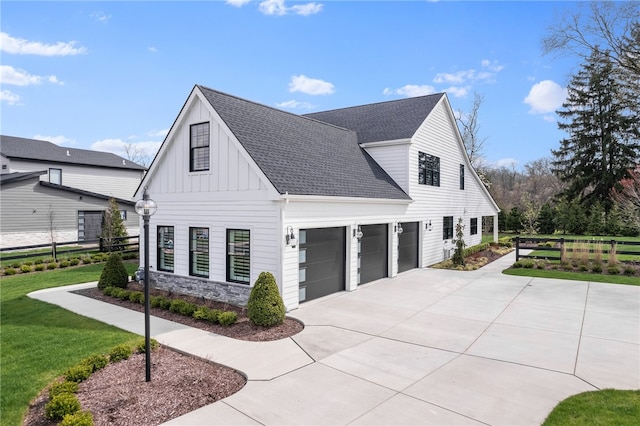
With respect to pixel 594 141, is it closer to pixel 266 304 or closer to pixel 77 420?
pixel 266 304

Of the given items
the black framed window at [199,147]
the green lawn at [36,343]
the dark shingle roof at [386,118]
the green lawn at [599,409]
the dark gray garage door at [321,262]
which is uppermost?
the dark shingle roof at [386,118]

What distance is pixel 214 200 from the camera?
1076cm

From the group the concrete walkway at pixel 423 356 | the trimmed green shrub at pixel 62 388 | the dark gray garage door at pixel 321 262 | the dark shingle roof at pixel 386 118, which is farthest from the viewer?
the dark shingle roof at pixel 386 118

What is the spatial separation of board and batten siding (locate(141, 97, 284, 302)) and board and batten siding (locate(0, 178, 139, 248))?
55.9ft

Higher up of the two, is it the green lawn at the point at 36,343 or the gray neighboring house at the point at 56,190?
the gray neighboring house at the point at 56,190

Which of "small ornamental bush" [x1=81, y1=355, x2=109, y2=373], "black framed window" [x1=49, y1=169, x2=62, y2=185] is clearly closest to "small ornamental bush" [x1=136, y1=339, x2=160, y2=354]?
"small ornamental bush" [x1=81, y1=355, x2=109, y2=373]

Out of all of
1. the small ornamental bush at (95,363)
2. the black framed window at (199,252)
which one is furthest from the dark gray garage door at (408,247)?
the small ornamental bush at (95,363)

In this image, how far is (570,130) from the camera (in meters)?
38.1

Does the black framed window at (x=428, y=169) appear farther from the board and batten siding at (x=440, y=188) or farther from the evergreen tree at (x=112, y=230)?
the evergreen tree at (x=112, y=230)

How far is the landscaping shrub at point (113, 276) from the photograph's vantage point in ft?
40.4

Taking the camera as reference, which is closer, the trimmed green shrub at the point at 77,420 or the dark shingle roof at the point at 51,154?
the trimmed green shrub at the point at 77,420

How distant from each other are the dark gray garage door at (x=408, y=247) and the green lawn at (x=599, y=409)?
395 inches

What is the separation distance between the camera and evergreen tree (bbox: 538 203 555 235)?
112 ft

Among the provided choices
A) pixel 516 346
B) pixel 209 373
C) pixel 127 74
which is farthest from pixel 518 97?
pixel 209 373
